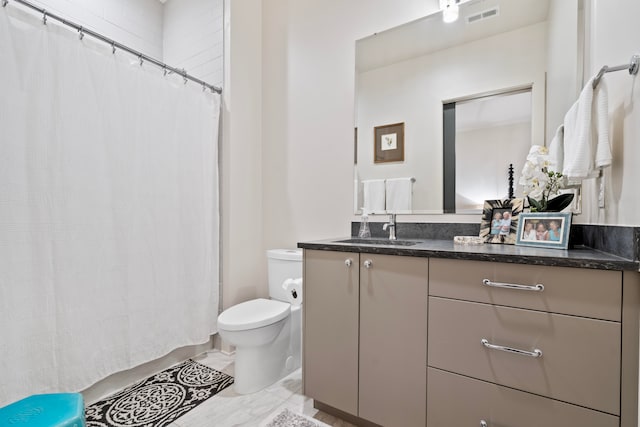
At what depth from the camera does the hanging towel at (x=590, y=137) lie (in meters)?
1.05

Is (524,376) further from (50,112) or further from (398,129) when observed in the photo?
(50,112)

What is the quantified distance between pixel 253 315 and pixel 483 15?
7.02 ft

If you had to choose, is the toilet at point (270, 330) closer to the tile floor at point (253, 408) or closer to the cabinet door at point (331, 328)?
the tile floor at point (253, 408)

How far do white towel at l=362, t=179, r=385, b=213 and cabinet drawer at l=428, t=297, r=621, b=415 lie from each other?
0.86 metres

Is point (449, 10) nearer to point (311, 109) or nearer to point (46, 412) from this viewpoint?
point (311, 109)

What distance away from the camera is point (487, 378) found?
1.07 m

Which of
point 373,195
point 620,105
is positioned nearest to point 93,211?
point 373,195

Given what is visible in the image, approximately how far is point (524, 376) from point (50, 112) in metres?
2.27

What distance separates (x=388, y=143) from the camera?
6.29 ft

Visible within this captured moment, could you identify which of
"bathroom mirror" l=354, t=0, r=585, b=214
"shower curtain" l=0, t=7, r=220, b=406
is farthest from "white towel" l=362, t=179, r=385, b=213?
"shower curtain" l=0, t=7, r=220, b=406

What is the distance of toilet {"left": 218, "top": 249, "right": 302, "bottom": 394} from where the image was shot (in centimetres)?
166

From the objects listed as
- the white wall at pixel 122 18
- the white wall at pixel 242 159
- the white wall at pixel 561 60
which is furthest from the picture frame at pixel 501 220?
the white wall at pixel 122 18

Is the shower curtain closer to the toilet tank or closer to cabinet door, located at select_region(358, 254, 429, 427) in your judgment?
the toilet tank

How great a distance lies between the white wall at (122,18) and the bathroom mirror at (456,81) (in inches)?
78.8
